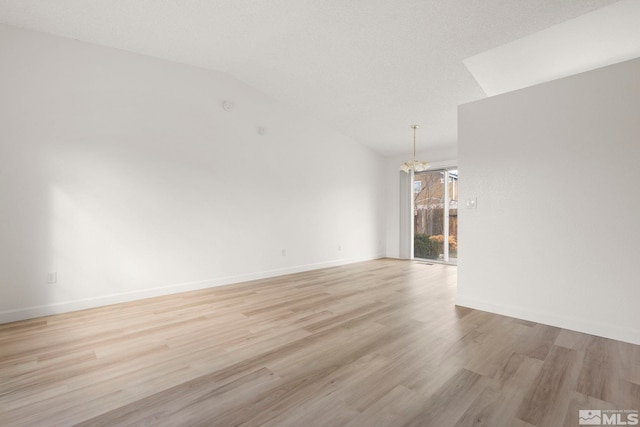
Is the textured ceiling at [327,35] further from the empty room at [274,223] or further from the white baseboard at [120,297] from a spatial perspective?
the white baseboard at [120,297]

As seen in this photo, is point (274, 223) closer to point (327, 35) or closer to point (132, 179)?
point (132, 179)

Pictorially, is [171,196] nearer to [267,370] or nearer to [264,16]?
[264,16]

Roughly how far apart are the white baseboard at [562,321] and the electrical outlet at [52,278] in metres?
4.61

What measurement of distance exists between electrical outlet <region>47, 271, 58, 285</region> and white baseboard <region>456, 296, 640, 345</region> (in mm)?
4614

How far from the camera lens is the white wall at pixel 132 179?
2.99 m

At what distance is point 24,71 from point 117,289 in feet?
8.52

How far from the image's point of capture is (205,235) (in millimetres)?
4262

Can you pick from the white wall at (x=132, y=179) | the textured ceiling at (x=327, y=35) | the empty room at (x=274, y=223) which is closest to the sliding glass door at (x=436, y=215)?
the empty room at (x=274, y=223)

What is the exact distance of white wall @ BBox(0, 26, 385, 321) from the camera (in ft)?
9.82

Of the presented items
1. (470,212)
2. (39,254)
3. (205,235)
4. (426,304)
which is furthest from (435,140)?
(39,254)

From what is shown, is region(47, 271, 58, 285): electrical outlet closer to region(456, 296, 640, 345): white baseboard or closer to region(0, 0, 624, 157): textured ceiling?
region(0, 0, 624, 157): textured ceiling

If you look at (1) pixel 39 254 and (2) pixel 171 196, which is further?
(2) pixel 171 196

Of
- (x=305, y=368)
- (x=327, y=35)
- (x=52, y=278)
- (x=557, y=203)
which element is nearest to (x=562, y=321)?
(x=557, y=203)

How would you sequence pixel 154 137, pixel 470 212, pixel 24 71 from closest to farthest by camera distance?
pixel 24 71 → pixel 470 212 → pixel 154 137
